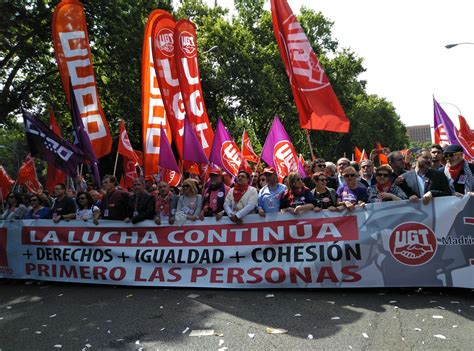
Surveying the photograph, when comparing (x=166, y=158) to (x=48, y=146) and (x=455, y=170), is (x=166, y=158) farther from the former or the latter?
(x=455, y=170)

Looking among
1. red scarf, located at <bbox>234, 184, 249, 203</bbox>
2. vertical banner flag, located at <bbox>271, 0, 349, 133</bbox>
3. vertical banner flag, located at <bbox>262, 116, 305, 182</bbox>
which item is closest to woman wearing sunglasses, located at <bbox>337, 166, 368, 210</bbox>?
red scarf, located at <bbox>234, 184, 249, 203</bbox>

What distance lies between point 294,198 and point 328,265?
3.39 feet

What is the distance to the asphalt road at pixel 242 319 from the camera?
411 centimetres

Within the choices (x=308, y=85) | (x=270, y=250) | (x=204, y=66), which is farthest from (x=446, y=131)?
(x=204, y=66)

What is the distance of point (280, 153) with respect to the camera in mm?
10086

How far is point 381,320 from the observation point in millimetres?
4539

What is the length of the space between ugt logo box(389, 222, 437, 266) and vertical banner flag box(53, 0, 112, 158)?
5802mm

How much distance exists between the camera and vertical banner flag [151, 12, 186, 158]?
9875 millimetres

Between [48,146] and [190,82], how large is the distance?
12.0 feet

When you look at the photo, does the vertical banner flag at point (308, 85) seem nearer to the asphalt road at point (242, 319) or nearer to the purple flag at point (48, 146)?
the asphalt road at point (242, 319)

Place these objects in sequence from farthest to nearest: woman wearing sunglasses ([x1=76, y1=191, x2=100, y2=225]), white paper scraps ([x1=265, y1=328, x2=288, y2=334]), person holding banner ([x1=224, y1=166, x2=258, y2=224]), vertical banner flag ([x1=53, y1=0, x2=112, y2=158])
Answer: vertical banner flag ([x1=53, y1=0, x2=112, y2=158]), woman wearing sunglasses ([x1=76, y1=191, x2=100, y2=225]), person holding banner ([x1=224, y1=166, x2=258, y2=224]), white paper scraps ([x1=265, y1=328, x2=288, y2=334])

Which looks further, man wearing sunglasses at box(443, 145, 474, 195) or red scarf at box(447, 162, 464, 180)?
red scarf at box(447, 162, 464, 180)

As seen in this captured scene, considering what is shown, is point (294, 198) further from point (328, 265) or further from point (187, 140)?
point (187, 140)

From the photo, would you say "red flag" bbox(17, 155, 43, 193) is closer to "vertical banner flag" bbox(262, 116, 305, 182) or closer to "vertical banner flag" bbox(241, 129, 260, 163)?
"vertical banner flag" bbox(241, 129, 260, 163)
